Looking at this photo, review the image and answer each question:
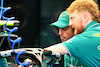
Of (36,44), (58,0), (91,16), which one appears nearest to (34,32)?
(36,44)

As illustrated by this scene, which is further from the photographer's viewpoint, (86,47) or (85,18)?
(85,18)

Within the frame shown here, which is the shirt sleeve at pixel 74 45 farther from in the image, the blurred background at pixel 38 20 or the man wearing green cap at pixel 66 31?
the blurred background at pixel 38 20

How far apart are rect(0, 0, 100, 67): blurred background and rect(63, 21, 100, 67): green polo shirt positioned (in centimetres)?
210

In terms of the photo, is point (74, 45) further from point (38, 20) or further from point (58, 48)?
point (38, 20)

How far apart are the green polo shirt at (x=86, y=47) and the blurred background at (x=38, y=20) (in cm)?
210

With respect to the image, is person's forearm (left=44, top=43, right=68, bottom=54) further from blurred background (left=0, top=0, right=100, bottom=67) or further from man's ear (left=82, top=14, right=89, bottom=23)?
blurred background (left=0, top=0, right=100, bottom=67)

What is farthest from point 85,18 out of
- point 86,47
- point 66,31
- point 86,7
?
point 66,31

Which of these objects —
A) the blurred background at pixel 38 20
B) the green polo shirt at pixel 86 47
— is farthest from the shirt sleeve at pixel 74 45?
the blurred background at pixel 38 20

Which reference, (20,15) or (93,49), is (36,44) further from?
(93,49)

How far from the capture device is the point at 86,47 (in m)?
0.98

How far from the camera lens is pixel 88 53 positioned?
0.99 m

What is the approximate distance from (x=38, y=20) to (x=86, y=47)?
2.27 m

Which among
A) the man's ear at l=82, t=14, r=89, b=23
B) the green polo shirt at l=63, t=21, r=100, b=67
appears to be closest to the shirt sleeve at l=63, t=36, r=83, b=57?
the green polo shirt at l=63, t=21, r=100, b=67

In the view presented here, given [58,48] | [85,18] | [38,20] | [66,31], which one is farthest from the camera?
[38,20]
